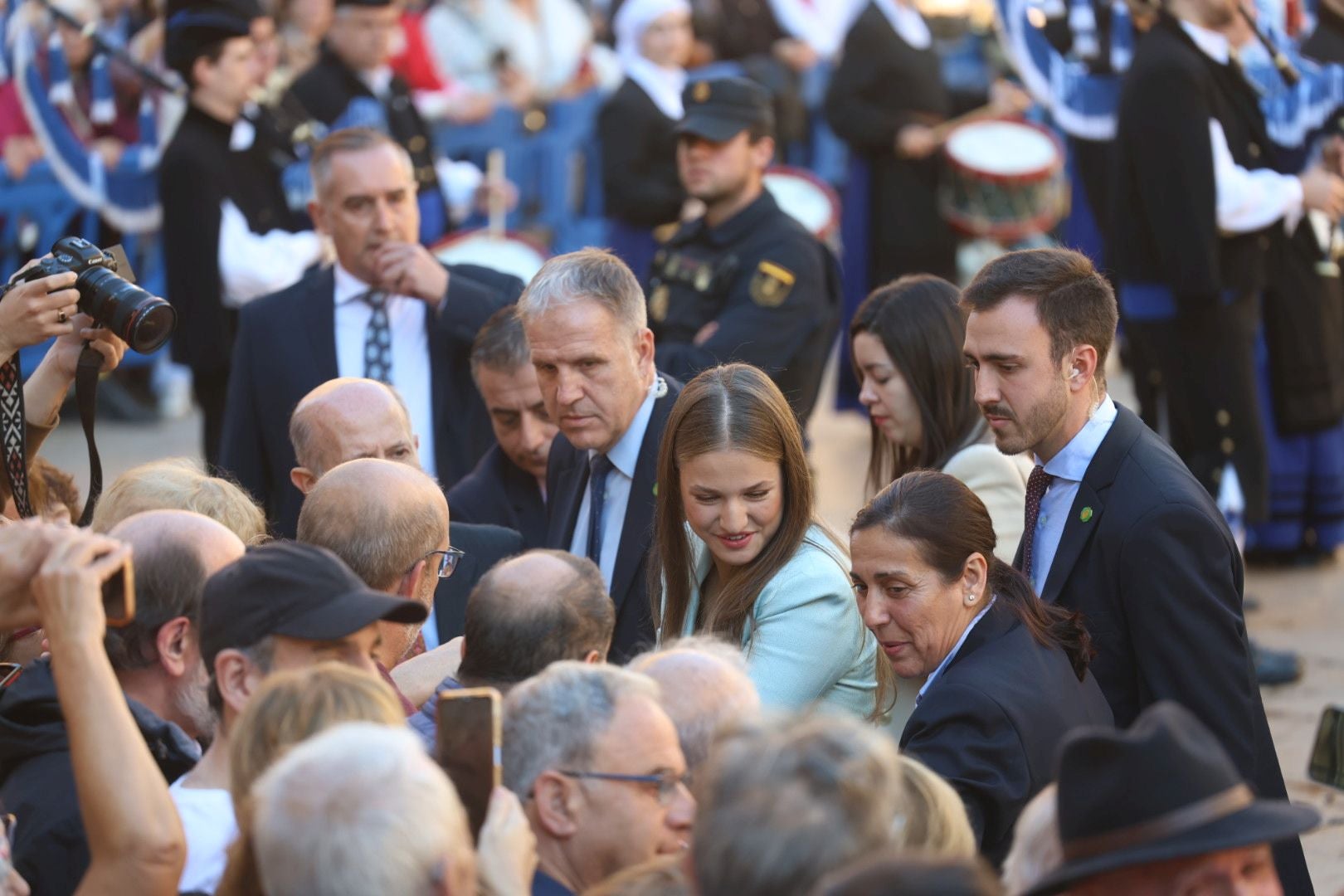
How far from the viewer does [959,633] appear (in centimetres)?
374

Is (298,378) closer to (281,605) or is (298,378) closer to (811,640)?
(811,640)

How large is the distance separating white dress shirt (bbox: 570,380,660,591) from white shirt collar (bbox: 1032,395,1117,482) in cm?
109

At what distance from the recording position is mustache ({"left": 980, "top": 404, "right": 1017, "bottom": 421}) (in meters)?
4.05

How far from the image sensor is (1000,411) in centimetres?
407

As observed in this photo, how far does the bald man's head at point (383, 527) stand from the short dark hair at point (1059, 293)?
131 centimetres

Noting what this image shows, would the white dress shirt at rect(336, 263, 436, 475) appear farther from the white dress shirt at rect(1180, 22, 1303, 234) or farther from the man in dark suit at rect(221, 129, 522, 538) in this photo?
the white dress shirt at rect(1180, 22, 1303, 234)


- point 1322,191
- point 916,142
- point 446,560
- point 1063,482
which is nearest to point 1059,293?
point 1063,482

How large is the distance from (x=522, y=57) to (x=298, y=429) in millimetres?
8824

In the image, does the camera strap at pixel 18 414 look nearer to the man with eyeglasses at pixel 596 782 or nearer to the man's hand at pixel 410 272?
the man's hand at pixel 410 272

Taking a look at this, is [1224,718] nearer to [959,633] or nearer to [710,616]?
[959,633]

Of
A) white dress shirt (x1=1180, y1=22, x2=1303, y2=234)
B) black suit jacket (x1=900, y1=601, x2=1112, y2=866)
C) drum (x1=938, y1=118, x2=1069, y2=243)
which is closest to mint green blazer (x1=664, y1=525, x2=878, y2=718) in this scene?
black suit jacket (x1=900, y1=601, x2=1112, y2=866)

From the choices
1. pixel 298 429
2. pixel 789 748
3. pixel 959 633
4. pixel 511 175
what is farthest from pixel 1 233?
pixel 789 748

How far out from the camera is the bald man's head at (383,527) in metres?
3.86

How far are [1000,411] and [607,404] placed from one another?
1.03m
